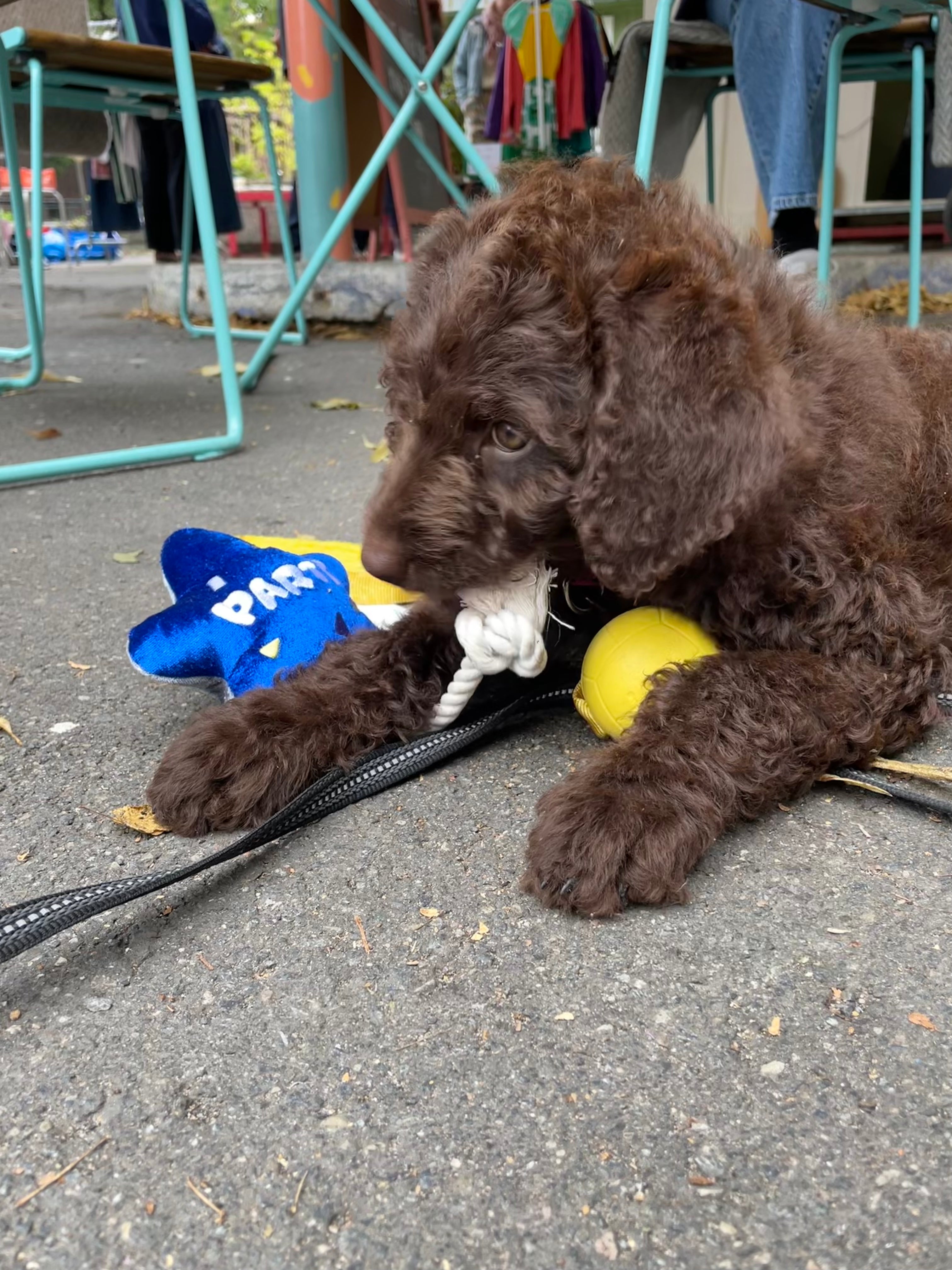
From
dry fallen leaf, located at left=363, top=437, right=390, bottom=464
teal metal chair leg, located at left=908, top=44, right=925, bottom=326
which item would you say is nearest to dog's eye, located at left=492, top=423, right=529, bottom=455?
dry fallen leaf, located at left=363, top=437, right=390, bottom=464

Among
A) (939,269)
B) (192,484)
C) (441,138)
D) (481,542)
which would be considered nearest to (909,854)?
(481,542)

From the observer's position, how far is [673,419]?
181cm

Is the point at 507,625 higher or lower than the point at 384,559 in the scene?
lower

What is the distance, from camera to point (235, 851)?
1.80 meters

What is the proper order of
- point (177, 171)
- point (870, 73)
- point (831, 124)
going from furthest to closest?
point (177, 171) → point (870, 73) → point (831, 124)

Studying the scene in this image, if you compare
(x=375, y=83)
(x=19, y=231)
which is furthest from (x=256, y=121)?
(x=19, y=231)

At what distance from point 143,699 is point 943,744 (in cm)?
193

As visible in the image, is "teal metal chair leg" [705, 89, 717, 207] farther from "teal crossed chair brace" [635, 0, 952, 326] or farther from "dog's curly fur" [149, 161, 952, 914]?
"dog's curly fur" [149, 161, 952, 914]

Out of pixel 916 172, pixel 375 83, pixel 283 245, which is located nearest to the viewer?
pixel 916 172

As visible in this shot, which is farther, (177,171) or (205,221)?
(177,171)

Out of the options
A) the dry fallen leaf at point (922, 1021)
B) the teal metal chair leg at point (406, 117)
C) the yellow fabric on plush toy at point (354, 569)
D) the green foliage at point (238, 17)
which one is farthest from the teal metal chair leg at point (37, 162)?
the green foliage at point (238, 17)

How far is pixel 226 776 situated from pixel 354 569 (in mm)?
1106

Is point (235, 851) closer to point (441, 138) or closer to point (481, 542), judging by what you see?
point (481, 542)

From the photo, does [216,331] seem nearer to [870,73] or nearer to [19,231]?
[19,231]
